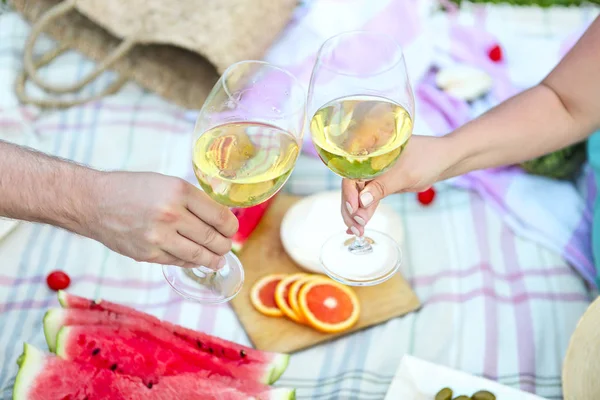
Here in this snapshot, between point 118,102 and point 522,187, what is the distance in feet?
4.91

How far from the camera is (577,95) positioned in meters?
1.99

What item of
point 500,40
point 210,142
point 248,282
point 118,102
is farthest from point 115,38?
point 210,142

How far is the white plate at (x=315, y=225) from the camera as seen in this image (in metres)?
2.27

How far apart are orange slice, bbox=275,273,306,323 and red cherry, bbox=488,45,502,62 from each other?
1.31 metres

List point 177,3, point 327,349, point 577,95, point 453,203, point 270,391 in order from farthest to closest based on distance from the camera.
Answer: point 177,3 < point 453,203 < point 327,349 < point 577,95 < point 270,391

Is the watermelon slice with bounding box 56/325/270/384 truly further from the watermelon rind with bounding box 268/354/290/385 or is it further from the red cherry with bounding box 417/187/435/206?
the red cherry with bounding box 417/187/435/206

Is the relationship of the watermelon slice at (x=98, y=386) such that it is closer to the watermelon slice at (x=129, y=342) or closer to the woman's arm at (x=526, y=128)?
the watermelon slice at (x=129, y=342)

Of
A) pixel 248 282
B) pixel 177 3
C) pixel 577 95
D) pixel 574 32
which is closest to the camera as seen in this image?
pixel 577 95

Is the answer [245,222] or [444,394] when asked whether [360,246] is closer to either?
[444,394]

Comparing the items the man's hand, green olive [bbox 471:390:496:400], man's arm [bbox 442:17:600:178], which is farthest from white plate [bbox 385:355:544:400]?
the man's hand

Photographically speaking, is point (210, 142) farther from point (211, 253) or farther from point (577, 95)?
point (577, 95)

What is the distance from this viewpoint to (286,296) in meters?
2.19

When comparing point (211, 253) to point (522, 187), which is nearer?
point (211, 253)

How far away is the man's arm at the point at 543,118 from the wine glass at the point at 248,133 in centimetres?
57
